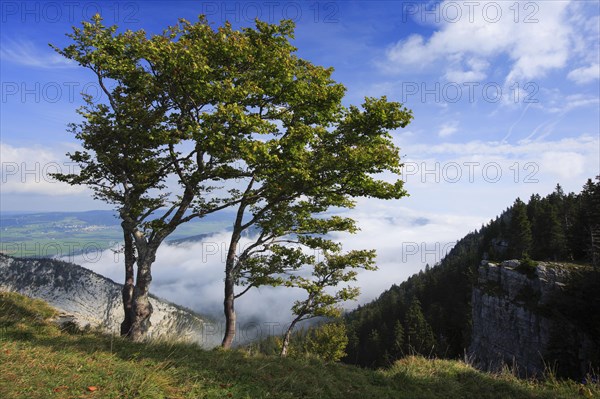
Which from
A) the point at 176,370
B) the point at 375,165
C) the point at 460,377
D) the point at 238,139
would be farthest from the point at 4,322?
the point at 460,377

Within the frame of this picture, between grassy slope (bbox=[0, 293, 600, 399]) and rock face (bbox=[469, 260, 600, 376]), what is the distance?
3965 centimetres

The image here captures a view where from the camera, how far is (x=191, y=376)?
685 cm

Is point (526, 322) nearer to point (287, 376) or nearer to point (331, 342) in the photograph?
point (331, 342)

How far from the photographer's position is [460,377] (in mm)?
9422

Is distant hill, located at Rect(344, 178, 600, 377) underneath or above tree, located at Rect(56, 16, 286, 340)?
underneath

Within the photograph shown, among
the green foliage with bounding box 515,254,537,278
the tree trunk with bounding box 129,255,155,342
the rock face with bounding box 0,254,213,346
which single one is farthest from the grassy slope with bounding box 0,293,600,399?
the rock face with bounding box 0,254,213,346

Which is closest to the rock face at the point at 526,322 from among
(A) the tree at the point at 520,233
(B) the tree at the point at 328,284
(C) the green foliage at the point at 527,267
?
(C) the green foliage at the point at 527,267

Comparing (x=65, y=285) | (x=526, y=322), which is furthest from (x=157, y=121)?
(x=65, y=285)

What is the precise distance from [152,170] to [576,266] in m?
62.1

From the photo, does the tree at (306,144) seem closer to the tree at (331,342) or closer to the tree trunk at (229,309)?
the tree trunk at (229,309)

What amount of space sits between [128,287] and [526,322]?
5688cm

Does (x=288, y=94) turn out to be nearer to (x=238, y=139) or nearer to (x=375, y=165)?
(x=238, y=139)

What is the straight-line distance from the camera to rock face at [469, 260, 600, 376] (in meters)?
44.2

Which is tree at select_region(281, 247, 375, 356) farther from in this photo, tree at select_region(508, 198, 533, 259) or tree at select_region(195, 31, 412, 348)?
tree at select_region(508, 198, 533, 259)
